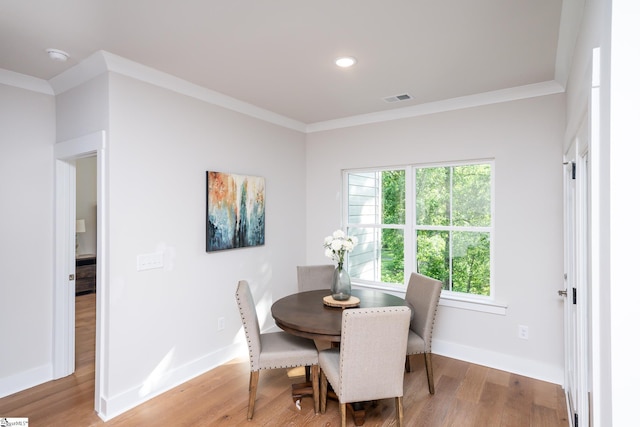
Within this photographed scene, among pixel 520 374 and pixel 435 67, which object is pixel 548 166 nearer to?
pixel 435 67

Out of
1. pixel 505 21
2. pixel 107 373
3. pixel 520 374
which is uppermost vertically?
pixel 505 21

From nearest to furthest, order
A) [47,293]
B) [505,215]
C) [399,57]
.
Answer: [399,57], [47,293], [505,215]

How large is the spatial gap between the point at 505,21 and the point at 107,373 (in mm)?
3575

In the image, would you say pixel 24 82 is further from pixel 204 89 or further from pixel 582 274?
pixel 582 274

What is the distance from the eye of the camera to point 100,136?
8.37 feet

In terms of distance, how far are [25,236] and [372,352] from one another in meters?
2.98

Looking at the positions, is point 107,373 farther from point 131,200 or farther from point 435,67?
point 435,67

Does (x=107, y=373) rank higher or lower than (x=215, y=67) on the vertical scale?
lower

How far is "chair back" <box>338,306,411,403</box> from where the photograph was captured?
2.04 meters

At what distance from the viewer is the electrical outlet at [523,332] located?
312cm

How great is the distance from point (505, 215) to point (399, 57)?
1825 mm

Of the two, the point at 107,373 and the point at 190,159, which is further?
the point at 190,159
